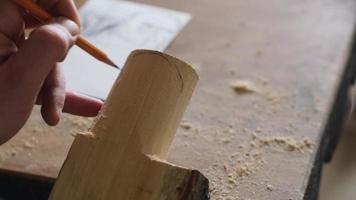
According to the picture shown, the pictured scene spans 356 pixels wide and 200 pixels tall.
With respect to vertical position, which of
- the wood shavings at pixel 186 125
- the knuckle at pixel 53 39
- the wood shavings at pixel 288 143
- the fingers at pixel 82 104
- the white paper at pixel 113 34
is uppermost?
the knuckle at pixel 53 39

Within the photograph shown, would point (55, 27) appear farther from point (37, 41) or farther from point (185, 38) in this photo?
point (185, 38)

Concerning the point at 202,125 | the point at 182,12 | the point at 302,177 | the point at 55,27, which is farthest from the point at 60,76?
the point at 182,12

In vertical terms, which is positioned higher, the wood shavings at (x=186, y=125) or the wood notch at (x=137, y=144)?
the wood notch at (x=137, y=144)

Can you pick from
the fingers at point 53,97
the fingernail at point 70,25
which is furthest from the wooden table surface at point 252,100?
the fingernail at point 70,25

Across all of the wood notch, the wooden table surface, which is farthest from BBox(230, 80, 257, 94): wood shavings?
the wood notch

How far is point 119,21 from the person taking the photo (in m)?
1.15

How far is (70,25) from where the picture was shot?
0.67 meters

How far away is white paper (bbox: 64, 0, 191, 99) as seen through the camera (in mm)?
975

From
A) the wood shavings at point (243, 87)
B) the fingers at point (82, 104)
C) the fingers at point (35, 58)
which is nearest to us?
the fingers at point (35, 58)

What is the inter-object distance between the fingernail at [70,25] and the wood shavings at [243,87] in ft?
1.20

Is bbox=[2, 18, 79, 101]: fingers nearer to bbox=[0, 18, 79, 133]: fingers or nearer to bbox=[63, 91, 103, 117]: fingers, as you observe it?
bbox=[0, 18, 79, 133]: fingers

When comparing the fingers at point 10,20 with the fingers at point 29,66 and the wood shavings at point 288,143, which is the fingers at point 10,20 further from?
the wood shavings at point 288,143

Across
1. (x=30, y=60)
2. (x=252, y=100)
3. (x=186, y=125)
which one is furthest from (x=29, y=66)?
(x=252, y=100)

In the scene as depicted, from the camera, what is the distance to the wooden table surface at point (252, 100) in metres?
0.79
